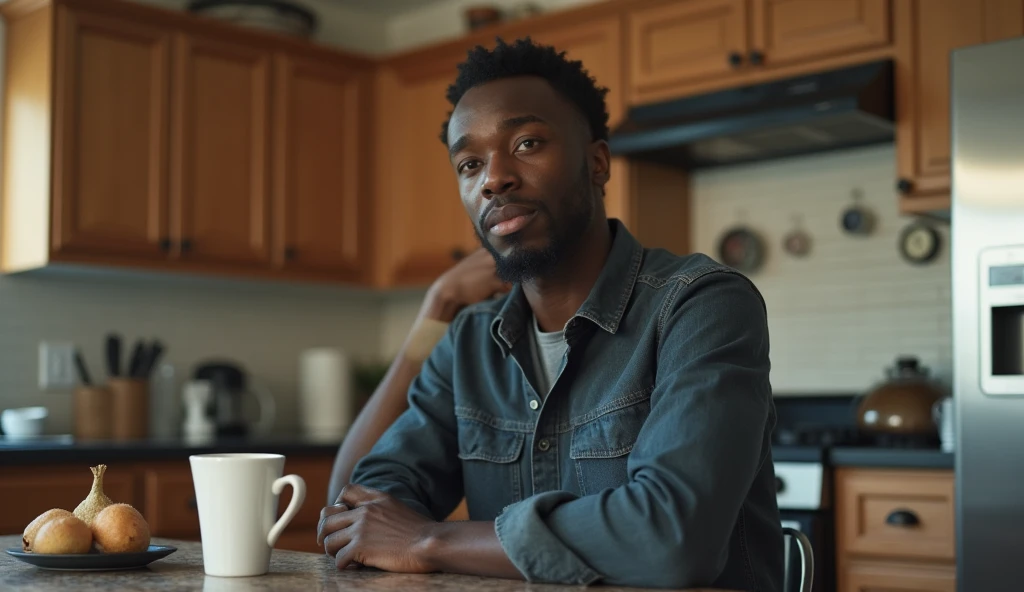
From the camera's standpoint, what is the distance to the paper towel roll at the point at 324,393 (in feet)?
14.2

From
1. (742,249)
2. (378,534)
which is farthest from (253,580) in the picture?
(742,249)

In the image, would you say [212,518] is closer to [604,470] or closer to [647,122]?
[604,470]

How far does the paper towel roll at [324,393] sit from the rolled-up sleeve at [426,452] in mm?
2616

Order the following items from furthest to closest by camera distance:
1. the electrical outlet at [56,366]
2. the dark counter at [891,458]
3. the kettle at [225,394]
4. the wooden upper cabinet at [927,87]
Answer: the kettle at [225,394] → the electrical outlet at [56,366] → the wooden upper cabinet at [927,87] → the dark counter at [891,458]

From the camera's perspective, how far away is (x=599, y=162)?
1.70 meters

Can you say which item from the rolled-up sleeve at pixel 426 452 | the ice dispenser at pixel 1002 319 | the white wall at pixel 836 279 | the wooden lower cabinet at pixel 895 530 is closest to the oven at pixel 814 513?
the wooden lower cabinet at pixel 895 530

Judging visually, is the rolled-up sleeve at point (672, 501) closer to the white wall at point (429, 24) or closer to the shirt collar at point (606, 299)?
the shirt collar at point (606, 299)

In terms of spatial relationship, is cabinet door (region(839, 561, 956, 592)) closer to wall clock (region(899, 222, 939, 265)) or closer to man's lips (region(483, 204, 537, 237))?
wall clock (region(899, 222, 939, 265))

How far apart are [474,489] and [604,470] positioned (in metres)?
0.24

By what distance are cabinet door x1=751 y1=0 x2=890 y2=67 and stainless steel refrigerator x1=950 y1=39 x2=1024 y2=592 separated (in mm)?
569

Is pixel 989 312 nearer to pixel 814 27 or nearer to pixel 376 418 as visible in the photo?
pixel 814 27

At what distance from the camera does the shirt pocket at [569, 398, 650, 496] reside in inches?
58.3


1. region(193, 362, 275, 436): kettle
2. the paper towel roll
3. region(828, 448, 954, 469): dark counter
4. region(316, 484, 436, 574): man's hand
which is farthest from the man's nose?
the paper towel roll

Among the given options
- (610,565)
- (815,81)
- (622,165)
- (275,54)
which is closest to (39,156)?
(275,54)
